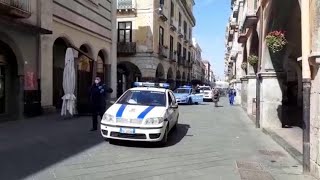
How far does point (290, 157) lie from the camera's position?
9.83 m

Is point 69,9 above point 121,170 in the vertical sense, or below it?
above

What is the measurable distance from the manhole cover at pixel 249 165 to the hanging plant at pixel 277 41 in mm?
5132

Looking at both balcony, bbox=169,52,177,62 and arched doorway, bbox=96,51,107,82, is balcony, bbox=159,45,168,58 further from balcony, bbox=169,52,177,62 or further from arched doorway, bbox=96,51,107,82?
arched doorway, bbox=96,51,107,82

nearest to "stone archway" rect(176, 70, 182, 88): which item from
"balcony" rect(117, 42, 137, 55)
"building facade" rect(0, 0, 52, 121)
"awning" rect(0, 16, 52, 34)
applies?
"balcony" rect(117, 42, 137, 55)

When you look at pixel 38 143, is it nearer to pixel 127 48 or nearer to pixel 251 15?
pixel 251 15

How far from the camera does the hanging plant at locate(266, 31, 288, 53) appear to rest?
12945 mm

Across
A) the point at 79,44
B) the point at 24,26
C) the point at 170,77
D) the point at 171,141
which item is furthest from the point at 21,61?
the point at 170,77

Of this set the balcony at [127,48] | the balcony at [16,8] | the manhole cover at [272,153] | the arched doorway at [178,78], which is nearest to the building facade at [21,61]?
the balcony at [16,8]

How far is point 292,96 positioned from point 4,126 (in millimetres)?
21867

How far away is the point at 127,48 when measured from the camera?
38938mm

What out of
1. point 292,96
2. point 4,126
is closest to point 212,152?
point 4,126

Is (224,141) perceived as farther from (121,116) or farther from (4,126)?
(4,126)

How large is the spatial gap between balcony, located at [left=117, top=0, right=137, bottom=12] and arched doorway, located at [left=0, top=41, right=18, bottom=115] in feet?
77.6

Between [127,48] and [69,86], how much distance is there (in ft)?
73.2
